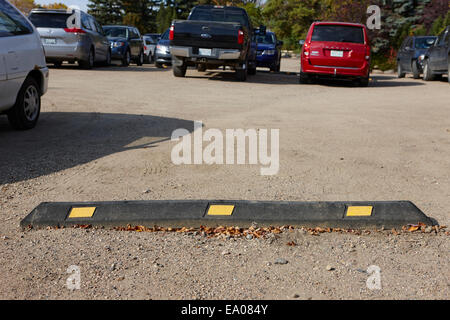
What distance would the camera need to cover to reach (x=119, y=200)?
4.67 meters

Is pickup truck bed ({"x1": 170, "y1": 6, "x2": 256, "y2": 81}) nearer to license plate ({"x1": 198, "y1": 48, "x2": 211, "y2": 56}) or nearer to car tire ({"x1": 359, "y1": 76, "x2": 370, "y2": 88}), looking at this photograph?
license plate ({"x1": 198, "y1": 48, "x2": 211, "y2": 56})

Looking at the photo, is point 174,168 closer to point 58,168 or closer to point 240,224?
point 58,168

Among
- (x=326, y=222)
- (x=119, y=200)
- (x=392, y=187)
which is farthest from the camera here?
(x=392, y=187)

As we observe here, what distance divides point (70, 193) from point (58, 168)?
0.84 meters

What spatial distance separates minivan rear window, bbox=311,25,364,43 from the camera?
15.5 m

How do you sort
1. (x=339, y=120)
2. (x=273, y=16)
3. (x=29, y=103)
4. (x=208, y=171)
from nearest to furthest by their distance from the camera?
(x=208, y=171) < (x=29, y=103) < (x=339, y=120) < (x=273, y=16)

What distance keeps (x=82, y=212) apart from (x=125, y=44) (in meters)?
18.6

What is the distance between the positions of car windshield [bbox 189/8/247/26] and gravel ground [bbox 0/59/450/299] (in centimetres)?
690

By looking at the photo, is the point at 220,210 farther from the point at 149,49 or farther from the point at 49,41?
the point at 149,49

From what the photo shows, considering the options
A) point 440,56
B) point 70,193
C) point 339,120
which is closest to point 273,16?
point 440,56

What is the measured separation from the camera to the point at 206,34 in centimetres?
1503

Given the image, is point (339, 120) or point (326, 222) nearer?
point (326, 222)

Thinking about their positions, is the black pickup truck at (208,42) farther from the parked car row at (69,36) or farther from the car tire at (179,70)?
the parked car row at (69,36)

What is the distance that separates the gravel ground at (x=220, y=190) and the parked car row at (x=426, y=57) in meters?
7.82
